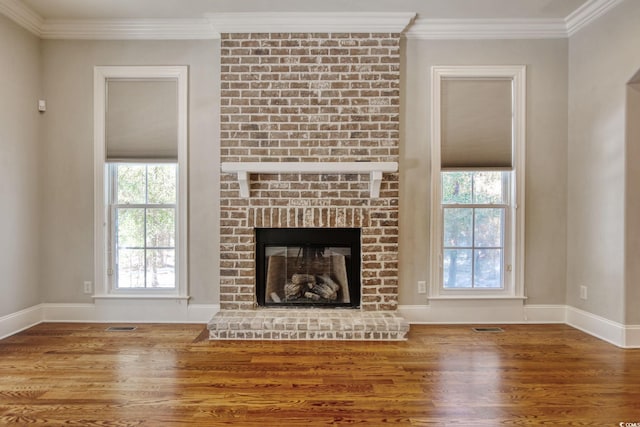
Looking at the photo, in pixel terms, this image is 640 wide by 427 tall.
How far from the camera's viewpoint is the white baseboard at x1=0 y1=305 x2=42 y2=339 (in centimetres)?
315

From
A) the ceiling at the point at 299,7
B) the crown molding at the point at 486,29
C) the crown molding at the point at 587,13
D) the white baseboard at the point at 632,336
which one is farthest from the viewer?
the crown molding at the point at 486,29

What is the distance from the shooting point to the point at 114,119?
11.6ft

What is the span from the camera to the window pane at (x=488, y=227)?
361cm

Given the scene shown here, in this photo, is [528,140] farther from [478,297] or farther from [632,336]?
[632,336]

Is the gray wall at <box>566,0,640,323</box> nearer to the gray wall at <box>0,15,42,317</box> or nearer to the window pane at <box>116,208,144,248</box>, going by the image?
the window pane at <box>116,208,144,248</box>

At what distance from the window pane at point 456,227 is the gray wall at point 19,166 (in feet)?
12.9

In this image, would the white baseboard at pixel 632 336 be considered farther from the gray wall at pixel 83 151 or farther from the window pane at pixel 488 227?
the gray wall at pixel 83 151

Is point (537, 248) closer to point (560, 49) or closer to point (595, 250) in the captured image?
point (595, 250)

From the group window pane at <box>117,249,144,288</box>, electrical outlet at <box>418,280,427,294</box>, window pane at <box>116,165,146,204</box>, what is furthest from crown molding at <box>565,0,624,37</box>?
window pane at <box>117,249,144,288</box>

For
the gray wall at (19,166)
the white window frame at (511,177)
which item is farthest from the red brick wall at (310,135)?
the gray wall at (19,166)

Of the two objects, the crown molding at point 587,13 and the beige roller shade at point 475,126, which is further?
the beige roller shade at point 475,126

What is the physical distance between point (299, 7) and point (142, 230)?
2557 mm

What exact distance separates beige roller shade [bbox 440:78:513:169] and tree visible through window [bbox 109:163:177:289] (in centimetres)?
276

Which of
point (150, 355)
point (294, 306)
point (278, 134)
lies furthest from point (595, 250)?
point (150, 355)
